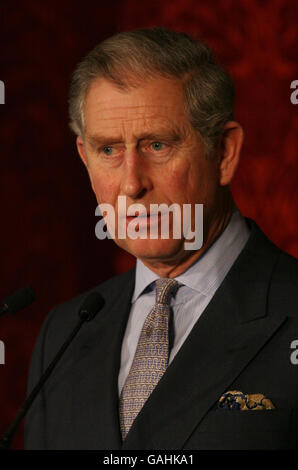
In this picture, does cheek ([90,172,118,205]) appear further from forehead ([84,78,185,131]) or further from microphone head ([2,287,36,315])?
microphone head ([2,287,36,315])

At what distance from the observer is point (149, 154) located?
1.59m

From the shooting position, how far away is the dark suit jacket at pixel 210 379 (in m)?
1.42

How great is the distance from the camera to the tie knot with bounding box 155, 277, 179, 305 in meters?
1.64

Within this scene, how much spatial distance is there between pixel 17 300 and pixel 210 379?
14.3 inches

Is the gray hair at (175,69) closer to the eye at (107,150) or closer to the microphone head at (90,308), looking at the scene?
the eye at (107,150)

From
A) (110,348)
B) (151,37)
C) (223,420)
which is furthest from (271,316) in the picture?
(151,37)

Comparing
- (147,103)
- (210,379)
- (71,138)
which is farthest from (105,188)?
(71,138)

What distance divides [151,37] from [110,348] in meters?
0.61

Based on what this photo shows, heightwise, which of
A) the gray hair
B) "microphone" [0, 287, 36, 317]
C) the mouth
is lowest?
"microphone" [0, 287, 36, 317]

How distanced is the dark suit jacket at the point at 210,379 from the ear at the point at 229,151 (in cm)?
11

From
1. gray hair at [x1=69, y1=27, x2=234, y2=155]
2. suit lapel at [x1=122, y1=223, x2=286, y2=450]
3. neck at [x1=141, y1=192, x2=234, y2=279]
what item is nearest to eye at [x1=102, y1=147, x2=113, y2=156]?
gray hair at [x1=69, y1=27, x2=234, y2=155]

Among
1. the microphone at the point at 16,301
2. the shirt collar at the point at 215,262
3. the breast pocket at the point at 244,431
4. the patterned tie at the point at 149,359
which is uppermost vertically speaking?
the shirt collar at the point at 215,262

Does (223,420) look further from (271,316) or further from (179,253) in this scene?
(179,253)

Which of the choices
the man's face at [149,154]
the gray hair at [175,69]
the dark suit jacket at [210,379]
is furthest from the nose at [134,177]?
the dark suit jacket at [210,379]
